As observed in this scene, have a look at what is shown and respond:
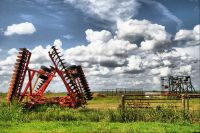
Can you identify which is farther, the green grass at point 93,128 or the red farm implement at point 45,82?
the red farm implement at point 45,82

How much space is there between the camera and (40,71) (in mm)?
31719

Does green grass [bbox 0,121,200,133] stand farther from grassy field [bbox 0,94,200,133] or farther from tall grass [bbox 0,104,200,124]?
tall grass [bbox 0,104,200,124]

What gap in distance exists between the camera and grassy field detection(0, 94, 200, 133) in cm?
1598

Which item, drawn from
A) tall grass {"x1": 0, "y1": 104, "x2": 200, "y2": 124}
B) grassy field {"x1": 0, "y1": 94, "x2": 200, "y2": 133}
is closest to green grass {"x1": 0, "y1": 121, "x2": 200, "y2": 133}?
grassy field {"x1": 0, "y1": 94, "x2": 200, "y2": 133}

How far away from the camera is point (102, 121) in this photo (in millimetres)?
18750

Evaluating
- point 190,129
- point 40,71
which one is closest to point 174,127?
point 190,129

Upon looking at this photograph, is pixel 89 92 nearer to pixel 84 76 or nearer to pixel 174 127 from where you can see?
pixel 84 76

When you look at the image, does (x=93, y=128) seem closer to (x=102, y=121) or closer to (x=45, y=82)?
(x=102, y=121)

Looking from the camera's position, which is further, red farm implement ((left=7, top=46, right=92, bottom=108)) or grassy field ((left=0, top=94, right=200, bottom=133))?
red farm implement ((left=7, top=46, right=92, bottom=108))

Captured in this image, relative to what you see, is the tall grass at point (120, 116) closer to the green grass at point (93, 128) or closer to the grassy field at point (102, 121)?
the grassy field at point (102, 121)

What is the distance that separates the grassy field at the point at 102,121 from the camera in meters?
16.0

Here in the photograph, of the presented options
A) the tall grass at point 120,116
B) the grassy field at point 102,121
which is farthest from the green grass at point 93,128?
the tall grass at point 120,116

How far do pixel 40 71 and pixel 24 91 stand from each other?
8.12 ft

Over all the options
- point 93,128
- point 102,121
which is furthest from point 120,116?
point 93,128
